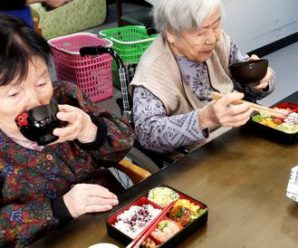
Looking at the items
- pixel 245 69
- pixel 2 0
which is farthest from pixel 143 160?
pixel 2 0

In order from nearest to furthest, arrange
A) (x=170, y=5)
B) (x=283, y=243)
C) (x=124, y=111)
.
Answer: (x=283, y=243), (x=170, y=5), (x=124, y=111)

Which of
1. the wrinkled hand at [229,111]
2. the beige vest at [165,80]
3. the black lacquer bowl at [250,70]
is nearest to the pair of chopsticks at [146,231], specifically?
the wrinkled hand at [229,111]

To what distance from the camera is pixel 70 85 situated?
57.6 inches

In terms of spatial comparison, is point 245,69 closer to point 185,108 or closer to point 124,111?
point 185,108

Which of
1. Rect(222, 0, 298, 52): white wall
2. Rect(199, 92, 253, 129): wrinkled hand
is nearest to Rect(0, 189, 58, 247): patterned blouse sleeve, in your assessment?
Rect(199, 92, 253, 129): wrinkled hand

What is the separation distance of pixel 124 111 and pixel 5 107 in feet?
2.40

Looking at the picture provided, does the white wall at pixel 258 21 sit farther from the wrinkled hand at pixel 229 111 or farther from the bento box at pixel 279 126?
the wrinkled hand at pixel 229 111

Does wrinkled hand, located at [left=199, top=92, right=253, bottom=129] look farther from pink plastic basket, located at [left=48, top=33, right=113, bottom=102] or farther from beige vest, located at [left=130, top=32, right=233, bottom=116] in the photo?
pink plastic basket, located at [left=48, top=33, right=113, bottom=102]

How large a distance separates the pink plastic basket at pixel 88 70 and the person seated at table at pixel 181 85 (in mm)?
657

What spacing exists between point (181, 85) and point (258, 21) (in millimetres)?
3201

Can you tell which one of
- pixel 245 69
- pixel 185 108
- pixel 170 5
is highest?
pixel 170 5

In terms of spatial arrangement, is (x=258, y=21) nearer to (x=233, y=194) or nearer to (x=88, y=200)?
(x=233, y=194)

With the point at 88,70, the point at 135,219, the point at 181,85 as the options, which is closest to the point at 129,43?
the point at 88,70

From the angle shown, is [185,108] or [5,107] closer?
[5,107]
